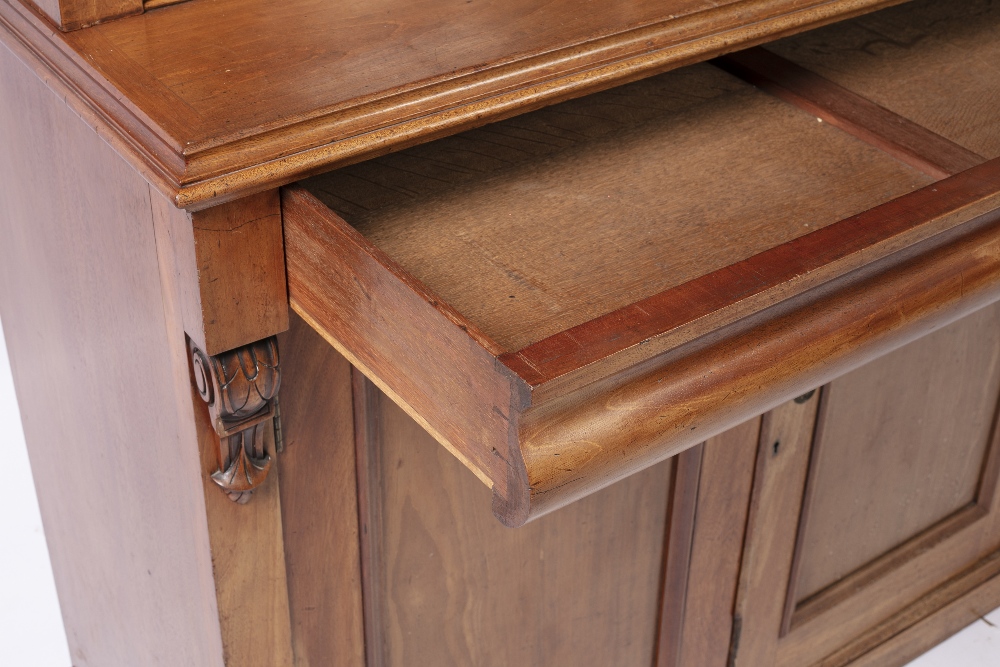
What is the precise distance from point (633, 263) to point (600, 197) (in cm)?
10

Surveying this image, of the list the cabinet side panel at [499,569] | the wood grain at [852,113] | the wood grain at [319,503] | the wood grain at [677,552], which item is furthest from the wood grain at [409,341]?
the wood grain at [677,552]

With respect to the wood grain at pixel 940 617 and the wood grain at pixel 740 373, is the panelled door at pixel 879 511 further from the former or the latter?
the wood grain at pixel 740 373

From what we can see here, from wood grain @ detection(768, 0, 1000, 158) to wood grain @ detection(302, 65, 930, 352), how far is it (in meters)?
0.11

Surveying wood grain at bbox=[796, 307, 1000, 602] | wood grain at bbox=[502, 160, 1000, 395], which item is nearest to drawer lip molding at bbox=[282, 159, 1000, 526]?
wood grain at bbox=[502, 160, 1000, 395]

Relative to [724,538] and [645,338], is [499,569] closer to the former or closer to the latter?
[724,538]

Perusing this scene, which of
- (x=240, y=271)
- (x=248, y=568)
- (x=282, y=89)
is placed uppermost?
(x=282, y=89)

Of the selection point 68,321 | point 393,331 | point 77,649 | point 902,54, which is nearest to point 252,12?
point 393,331

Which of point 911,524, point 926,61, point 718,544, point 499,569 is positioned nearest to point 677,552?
point 718,544

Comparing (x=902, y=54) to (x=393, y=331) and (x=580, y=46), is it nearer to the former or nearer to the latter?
(x=580, y=46)

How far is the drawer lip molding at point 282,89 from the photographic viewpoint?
2.62 ft

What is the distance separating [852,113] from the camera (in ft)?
3.51

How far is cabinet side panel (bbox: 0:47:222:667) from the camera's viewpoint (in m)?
1.02

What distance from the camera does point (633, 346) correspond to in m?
0.71

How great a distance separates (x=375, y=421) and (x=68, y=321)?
13.4 inches
